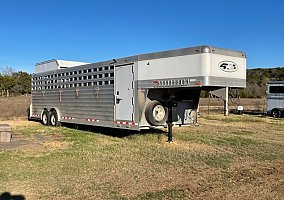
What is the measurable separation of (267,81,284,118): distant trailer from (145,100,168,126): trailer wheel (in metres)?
15.8

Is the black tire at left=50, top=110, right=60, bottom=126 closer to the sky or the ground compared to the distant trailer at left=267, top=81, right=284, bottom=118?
closer to the ground

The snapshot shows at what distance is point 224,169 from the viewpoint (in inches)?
287

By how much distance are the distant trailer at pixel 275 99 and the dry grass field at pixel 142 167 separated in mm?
13720

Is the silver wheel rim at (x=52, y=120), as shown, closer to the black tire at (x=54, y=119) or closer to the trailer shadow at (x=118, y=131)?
the black tire at (x=54, y=119)

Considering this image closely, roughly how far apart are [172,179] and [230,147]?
165 inches

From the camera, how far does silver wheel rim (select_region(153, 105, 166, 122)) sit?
10.6 meters

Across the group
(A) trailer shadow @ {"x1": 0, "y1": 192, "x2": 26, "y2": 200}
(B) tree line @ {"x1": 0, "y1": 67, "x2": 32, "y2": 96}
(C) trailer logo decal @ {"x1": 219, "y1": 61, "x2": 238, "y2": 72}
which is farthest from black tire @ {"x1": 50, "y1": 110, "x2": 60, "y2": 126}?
(B) tree line @ {"x1": 0, "y1": 67, "x2": 32, "y2": 96}

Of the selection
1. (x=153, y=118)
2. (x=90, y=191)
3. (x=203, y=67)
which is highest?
(x=203, y=67)

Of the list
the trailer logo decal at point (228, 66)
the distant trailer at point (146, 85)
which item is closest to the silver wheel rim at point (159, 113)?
the distant trailer at point (146, 85)

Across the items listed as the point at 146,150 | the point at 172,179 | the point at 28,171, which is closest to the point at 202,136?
the point at 146,150

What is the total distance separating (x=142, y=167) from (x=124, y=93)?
152 inches

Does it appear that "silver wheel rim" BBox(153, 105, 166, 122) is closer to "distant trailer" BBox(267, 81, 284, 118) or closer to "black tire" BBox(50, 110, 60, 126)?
"black tire" BBox(50, 110, 60, 126)

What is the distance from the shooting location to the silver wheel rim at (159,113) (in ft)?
34.7

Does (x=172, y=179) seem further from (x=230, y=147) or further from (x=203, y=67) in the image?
(x=230, y=147)
